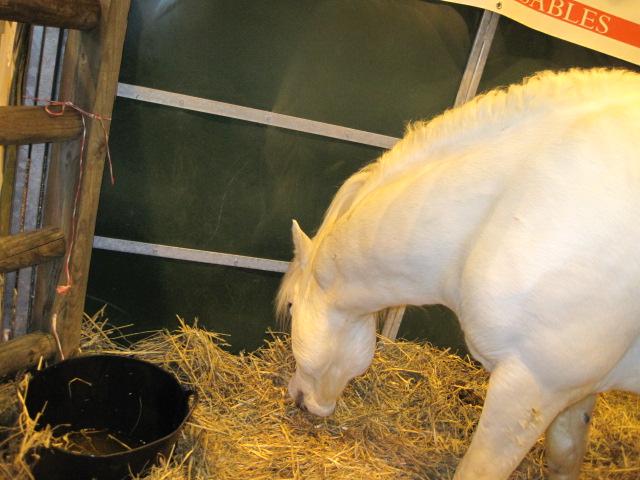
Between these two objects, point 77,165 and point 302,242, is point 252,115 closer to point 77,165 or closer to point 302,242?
point 302,242

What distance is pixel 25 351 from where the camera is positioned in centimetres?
236

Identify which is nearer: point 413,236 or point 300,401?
point 413,236

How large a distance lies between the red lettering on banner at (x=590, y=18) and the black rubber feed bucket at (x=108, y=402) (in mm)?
2521

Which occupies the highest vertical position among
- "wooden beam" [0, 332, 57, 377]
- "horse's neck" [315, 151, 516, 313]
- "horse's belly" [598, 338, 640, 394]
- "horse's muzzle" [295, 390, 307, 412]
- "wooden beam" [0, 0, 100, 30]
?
"wooden beam" [0, 0, 100, 30]

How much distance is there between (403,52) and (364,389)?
6.00ft

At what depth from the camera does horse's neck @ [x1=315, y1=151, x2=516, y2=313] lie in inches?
75.8

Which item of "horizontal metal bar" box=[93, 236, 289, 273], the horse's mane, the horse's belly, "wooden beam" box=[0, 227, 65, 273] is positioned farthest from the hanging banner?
"wooden beam" box=[0, 227, 65, 273]

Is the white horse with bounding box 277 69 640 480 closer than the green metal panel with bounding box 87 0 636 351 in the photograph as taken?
Yes

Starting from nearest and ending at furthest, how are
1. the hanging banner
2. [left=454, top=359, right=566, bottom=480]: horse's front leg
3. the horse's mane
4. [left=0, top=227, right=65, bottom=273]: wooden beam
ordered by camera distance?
[left=454, top=359, right=566, bottom=480]: horse's front leg
the horse's mane
[left=0, top=227, right=65, bottom=273]: wooden beam
the hanging banner

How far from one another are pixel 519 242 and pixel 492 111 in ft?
1.73

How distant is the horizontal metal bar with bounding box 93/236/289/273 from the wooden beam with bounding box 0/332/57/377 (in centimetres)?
60

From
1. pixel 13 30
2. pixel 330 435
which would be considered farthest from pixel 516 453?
pixel 13 30

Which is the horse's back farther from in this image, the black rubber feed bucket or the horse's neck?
the black rubber feed bucket

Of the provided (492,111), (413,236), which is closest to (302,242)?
(413,236)
